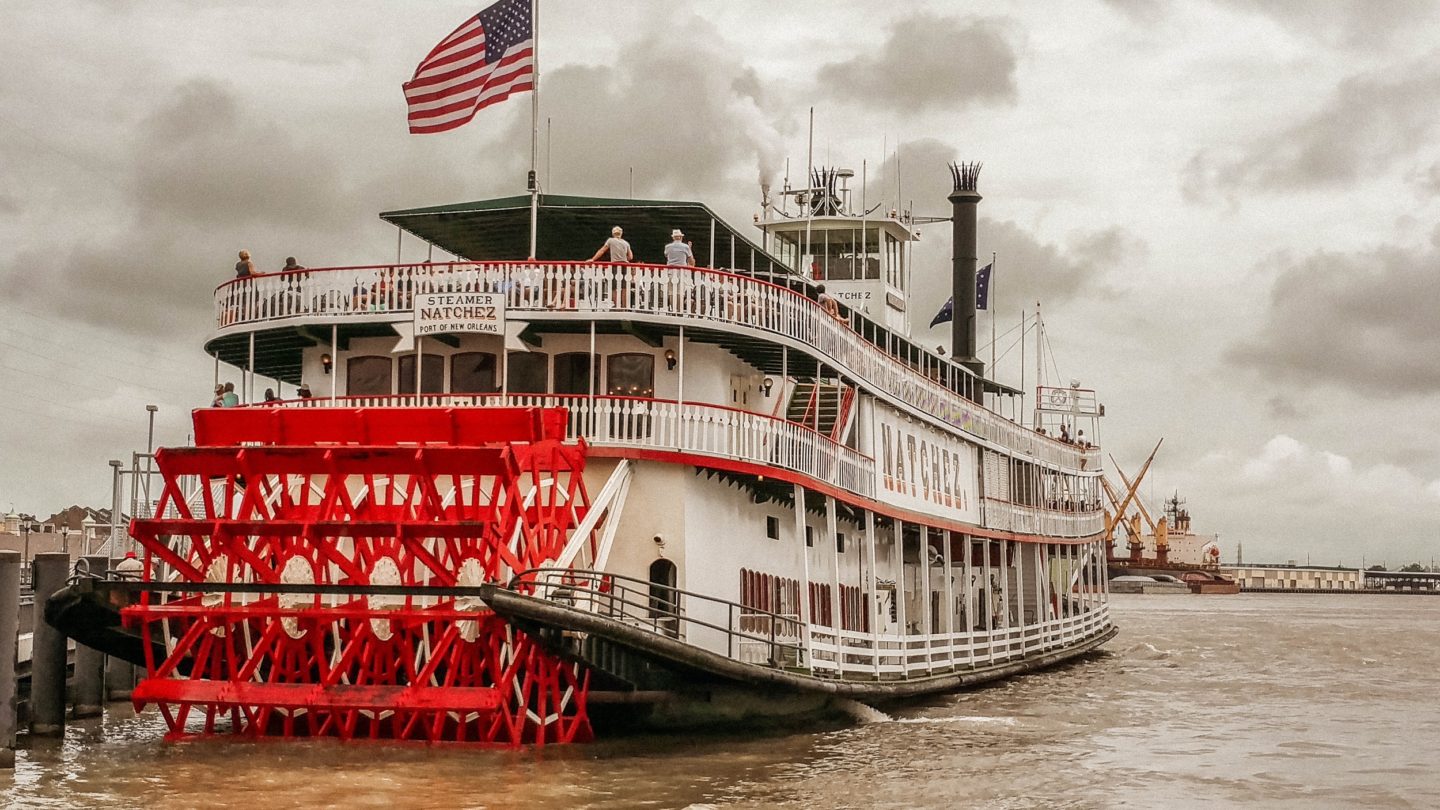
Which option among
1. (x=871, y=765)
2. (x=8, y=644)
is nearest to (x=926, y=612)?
(x=871, y=765)

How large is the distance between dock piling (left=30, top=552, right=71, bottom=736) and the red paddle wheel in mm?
962

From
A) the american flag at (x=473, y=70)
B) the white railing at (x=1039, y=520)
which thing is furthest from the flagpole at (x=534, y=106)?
the white railing at (x=1039, y=520)

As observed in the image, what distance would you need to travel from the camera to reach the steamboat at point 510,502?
49.5 feet

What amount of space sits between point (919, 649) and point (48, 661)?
11430mm

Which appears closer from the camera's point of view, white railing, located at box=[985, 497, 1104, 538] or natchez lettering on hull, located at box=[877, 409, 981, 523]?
natchez lettering on hull, located at box=[877, 409, 981, 523]

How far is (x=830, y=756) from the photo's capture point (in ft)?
52.3

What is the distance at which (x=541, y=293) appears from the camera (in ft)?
55.0

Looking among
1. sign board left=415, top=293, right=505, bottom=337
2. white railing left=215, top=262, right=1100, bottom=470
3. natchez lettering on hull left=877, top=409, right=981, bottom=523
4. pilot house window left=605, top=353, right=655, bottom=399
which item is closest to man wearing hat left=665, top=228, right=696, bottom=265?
white railing left=215, top=262, right=1100, bottom=470

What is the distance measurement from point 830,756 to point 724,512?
2.90m

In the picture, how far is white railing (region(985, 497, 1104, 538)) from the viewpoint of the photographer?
27719mm

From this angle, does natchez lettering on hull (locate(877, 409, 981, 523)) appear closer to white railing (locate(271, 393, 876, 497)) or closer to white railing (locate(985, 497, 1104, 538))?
white railing (locate(985, 497, 1104, 538))

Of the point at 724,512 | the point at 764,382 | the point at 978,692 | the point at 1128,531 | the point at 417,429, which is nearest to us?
the point at 417,429

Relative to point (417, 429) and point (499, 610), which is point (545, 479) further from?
point (499, 610)

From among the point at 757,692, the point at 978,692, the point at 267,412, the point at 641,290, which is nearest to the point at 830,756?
the point at 757,692
